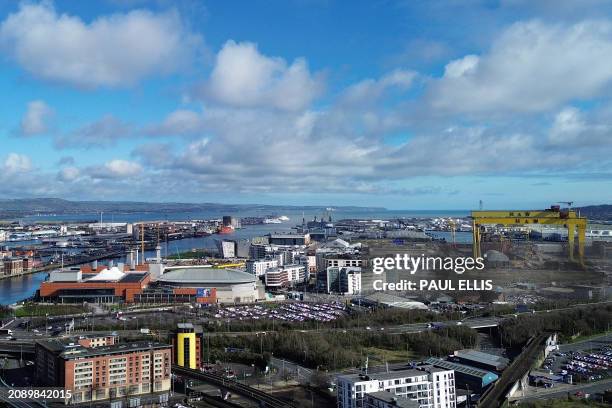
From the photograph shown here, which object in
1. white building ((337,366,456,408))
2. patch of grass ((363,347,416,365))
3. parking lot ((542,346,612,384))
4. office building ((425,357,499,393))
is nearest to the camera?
white building ((337,366,456,408))

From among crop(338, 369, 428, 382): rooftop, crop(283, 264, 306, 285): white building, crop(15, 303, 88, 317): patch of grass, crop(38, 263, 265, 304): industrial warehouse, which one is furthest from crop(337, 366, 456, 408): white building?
crop(283, 264, 306, 285): white building

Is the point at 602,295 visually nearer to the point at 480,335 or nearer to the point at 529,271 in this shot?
the point at 529,271

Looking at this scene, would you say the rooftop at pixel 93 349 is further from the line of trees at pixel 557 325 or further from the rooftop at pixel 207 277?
the rooftop at pixel 207 277

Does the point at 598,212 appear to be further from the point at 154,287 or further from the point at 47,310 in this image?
the point at 47,310

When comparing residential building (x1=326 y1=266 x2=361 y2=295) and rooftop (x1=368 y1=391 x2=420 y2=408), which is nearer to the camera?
rooftop (x1=368 y1=391 x2=420 y2=408)

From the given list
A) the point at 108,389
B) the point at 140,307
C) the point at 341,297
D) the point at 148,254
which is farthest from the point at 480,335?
the point at 148,254

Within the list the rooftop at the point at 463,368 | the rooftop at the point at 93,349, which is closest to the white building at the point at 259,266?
the rooftop at the point at 93,349

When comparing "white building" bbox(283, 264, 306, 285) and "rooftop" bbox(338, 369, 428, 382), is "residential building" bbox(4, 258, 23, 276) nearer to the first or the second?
"white building" bbox(283, 264, 306, 285)
